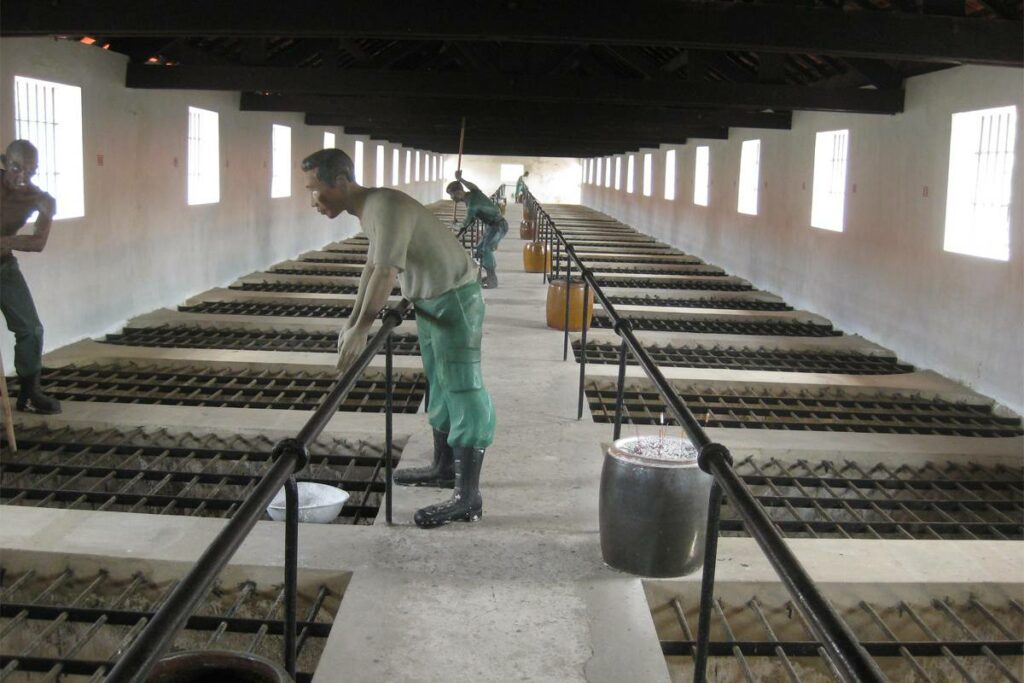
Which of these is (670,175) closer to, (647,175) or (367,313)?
(647,175)

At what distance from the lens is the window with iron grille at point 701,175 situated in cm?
2086

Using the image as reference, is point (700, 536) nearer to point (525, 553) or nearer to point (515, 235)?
point (525, 553)

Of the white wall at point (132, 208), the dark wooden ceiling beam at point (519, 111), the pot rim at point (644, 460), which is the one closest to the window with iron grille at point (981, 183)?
the dark wooden ceiling beam at point (519, 111)

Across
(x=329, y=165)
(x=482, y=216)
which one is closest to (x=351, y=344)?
(x=329, y=165)

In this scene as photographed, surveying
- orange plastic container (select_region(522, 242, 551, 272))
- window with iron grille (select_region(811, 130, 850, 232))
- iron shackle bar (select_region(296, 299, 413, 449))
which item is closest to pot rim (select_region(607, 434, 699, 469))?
iron shackle bar (select_region(296, 299, 413, 449))

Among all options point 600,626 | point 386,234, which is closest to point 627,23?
point 386,234

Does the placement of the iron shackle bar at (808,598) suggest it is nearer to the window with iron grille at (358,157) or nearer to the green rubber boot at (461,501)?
the green rubber boot at (461,501)

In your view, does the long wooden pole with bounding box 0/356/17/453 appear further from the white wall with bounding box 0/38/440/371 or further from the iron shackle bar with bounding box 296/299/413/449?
the iron shackle bar with bounding box 296/299/413/449

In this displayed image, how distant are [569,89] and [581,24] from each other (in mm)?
4256

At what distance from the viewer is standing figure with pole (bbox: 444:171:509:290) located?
40.3ft

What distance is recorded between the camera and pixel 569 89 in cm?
1128

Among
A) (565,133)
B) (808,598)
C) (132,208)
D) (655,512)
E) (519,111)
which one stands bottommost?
(655,512)

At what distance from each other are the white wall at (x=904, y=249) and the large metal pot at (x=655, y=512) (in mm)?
5714

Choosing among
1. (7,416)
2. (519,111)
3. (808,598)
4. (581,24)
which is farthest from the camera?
(519,111)
